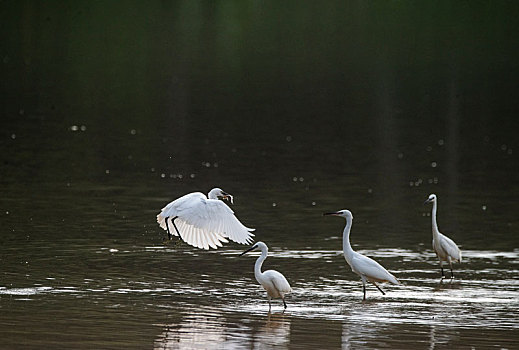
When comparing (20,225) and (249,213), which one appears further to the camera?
(249,213)

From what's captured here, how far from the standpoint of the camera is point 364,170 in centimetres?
2339

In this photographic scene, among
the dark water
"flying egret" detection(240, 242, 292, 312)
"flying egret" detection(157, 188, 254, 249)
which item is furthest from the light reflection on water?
"flying egret" detection(157, 188, 254, 249)

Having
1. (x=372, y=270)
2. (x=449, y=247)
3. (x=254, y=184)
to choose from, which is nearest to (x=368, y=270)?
(x=372, y=270)

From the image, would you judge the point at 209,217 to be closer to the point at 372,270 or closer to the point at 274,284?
the point at 274,284

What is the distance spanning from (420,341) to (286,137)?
17443mm

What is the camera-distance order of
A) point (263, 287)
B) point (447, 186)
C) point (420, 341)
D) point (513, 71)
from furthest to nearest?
point (513, 71)
point (447, 186)
point (263, 287)
point (420, 341)

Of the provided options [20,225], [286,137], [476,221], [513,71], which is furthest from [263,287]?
[513,71]

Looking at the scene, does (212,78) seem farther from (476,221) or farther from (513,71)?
(476,221)

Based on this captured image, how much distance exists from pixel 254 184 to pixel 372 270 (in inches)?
321

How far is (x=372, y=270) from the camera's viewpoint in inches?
505

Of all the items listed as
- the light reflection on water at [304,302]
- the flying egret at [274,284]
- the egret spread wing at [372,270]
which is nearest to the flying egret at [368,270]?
the egret spread wing at [372,270]

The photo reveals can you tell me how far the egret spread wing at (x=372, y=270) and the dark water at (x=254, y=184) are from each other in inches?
9.4

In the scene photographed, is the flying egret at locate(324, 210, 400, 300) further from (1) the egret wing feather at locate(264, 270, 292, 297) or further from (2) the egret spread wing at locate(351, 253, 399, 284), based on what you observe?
(1) the egret wing feather at locate(264, 270, 292, 297)

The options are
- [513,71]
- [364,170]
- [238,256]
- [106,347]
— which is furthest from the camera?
[513,71]
